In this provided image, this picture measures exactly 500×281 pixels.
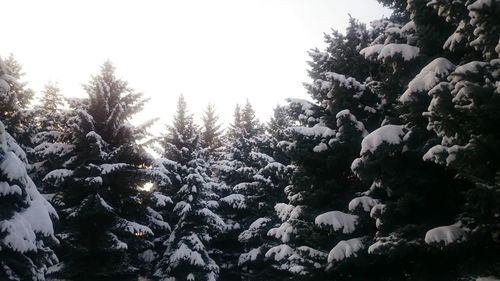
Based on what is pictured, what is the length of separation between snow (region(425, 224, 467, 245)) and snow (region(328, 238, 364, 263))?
300 cm

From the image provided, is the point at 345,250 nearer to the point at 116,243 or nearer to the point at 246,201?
the point at 116,243

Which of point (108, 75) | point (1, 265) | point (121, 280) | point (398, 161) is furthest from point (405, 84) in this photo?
point (108, 75)

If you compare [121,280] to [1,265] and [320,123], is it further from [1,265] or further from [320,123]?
[320,123]

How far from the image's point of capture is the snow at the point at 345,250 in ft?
36.5

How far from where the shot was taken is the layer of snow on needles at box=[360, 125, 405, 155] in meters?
9.95

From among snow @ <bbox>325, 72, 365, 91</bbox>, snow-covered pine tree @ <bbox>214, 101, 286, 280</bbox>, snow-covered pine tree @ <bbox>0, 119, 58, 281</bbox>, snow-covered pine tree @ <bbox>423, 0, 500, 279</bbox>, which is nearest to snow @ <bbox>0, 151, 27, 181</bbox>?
snow-covered pine tree @ <bbox>0, 119, 58, 281</bbox>

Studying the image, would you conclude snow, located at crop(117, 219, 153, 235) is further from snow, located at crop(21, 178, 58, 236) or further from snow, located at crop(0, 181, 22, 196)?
snow, located at crop(0, 181, 22, 196)

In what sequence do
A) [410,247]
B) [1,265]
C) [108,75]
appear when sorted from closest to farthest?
[410,247]
[1,265]
[108,75]

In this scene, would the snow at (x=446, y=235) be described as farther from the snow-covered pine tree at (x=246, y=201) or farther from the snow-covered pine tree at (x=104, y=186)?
the snow-covered pine tree at (x=246, y=201)

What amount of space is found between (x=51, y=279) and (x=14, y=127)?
6.41 metres

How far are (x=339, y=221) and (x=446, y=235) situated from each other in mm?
3830

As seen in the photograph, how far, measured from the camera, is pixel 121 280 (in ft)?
53.8

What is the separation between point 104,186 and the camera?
693 inches

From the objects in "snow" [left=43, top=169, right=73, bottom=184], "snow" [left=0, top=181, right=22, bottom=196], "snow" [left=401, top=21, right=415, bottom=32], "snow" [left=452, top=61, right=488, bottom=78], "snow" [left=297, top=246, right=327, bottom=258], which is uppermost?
"snow" [left=401, top=21, right=415, bottom=32]
